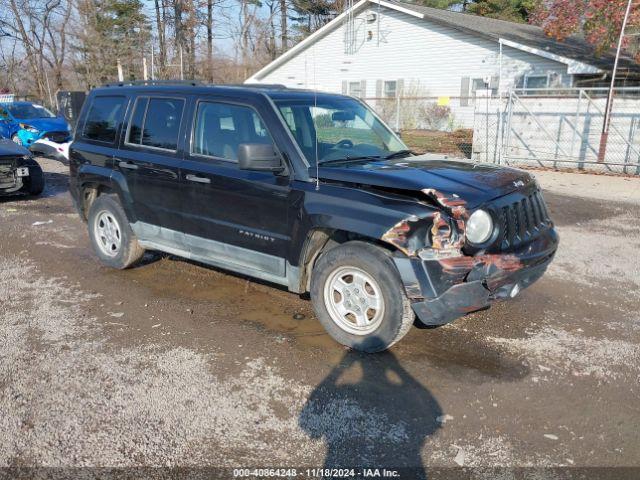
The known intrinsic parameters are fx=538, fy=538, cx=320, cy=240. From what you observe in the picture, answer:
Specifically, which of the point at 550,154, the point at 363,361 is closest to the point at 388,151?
the point at 363,361

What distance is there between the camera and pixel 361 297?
4.07 metres

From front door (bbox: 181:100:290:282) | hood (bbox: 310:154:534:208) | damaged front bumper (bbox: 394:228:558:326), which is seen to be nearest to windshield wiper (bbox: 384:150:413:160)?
hood (bbox: 310:154:534:208)

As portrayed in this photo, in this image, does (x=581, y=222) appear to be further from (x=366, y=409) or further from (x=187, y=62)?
(x=187, y=62)

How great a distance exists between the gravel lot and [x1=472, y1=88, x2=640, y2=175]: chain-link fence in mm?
9363

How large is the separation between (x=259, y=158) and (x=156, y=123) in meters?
1.74

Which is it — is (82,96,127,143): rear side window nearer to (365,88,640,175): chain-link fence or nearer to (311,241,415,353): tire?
(311,241,415,353): tire

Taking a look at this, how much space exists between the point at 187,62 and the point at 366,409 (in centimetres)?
4002

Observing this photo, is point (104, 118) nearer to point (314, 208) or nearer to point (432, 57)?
point (314, 208)

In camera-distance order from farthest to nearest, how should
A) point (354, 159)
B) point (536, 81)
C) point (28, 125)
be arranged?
point (536, 81) < point (28, 125) < point (354, 159)

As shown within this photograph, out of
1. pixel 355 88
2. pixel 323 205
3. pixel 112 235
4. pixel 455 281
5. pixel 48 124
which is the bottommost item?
pixel 112 235

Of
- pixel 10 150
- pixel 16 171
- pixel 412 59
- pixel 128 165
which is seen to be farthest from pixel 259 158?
pixel 412 59

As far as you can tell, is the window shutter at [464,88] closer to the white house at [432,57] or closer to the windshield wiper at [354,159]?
the white house at [432,57]

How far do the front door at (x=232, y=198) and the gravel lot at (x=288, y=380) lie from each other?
57cm

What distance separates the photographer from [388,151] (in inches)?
195
